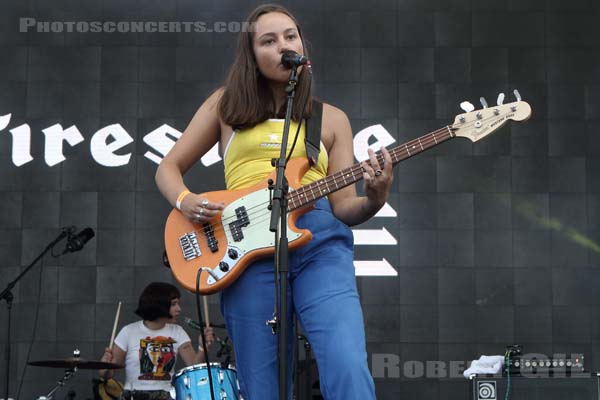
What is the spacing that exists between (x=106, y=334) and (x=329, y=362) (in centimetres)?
420

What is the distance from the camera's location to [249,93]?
2.82 meters

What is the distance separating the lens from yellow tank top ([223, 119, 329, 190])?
2.78 m

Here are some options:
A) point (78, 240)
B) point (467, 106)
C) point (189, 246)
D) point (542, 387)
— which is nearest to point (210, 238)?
point (189, 246)

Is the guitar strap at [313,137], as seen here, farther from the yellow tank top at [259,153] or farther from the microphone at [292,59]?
the microphone at [292,59]

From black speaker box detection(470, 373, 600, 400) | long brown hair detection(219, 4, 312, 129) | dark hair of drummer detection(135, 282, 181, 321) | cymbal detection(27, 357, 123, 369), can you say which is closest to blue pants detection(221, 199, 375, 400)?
long brown hair detection(219, 4, 312, 129)

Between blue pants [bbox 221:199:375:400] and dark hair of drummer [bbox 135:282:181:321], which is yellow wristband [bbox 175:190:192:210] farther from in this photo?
dark hair of drummer [bbox 135:282:181:321]

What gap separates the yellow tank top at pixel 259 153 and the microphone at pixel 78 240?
3309 millimetres

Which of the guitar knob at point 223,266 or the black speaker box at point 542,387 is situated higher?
the guitar knob at point 223,266

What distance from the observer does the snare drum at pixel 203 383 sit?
16.1 ft

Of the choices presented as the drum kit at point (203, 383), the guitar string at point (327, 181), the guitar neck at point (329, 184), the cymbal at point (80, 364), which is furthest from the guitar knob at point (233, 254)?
the cymbal at point (80, 364)

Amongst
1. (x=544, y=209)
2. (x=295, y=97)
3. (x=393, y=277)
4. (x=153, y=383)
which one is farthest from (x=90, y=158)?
(x=295, y=97)

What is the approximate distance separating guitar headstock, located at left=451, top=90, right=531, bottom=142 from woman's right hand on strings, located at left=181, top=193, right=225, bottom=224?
80 centimetres

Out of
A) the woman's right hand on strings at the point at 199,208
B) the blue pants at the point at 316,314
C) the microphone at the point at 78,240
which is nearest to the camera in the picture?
the blue pants at the point at 316,314

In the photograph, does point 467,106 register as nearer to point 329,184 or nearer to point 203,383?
point 329,184
